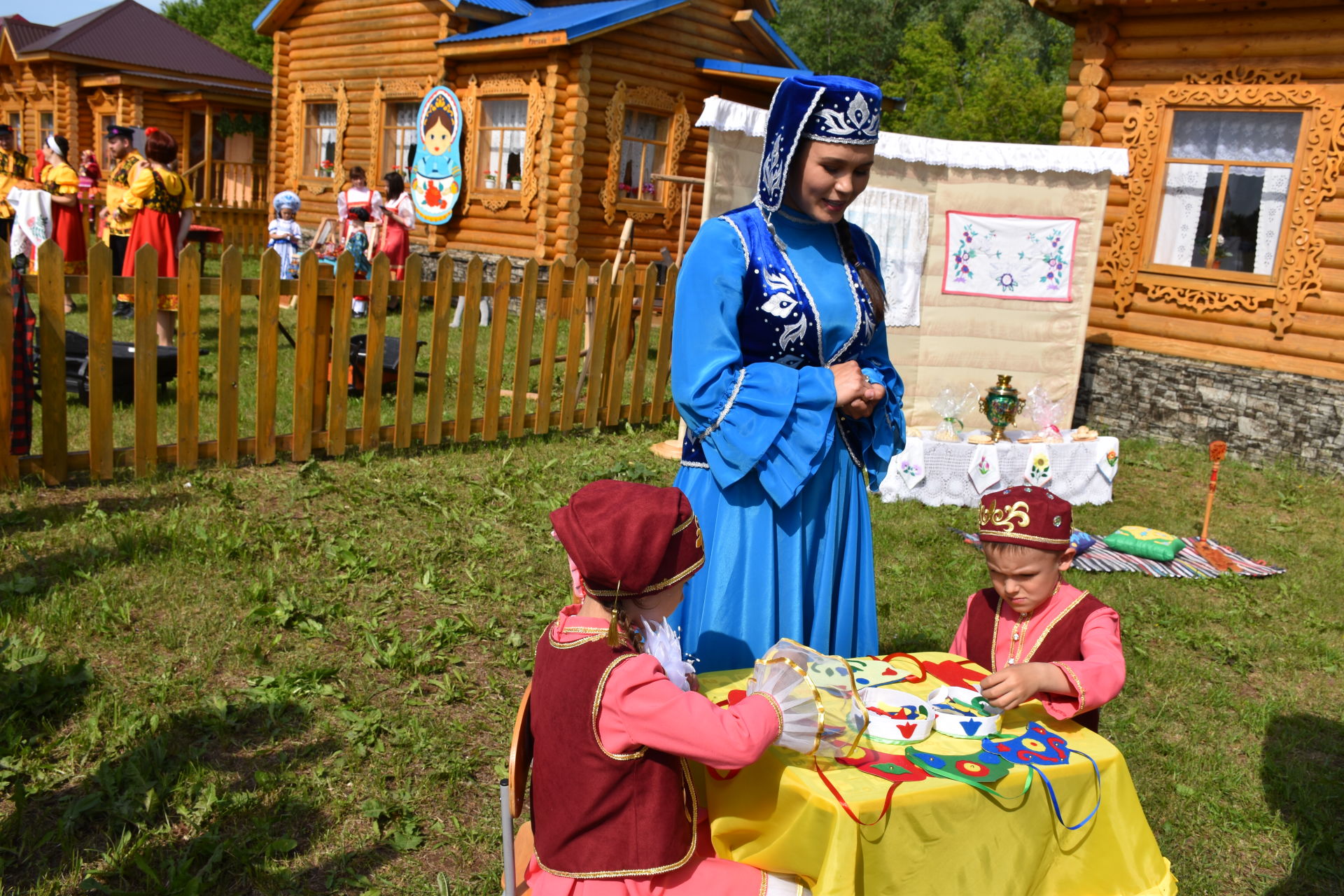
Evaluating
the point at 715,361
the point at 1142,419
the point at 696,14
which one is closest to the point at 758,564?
the point at 715,361

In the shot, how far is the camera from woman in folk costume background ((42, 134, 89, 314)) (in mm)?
12031

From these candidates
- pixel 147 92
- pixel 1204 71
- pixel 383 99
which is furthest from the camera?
pixel 147 92

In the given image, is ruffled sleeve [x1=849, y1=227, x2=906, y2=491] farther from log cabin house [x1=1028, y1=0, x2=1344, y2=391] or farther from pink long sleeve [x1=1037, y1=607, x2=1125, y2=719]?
log cabin house [x1=1028, y1=0, x2=1344, y2=391]

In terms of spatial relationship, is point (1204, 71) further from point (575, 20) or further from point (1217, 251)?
point (575, 20)

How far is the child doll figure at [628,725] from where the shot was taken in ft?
5.95

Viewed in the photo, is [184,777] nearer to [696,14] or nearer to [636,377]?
[636,377]

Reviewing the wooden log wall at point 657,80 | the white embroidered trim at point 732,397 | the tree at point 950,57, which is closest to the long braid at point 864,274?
the white embroidered trim at point 732,397

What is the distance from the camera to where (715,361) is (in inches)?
93.5

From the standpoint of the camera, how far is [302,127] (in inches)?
738

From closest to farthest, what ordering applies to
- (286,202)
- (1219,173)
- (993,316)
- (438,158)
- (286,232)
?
(993,316) < (1219,173) < (286,232) < (286,202) < (438,158)

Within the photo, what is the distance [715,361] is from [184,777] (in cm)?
214

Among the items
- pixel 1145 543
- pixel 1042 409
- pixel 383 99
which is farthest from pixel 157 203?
pixel 1145 543

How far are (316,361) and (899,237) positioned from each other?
428cm

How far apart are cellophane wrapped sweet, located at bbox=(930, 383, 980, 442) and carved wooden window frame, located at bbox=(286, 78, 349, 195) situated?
13370mm
